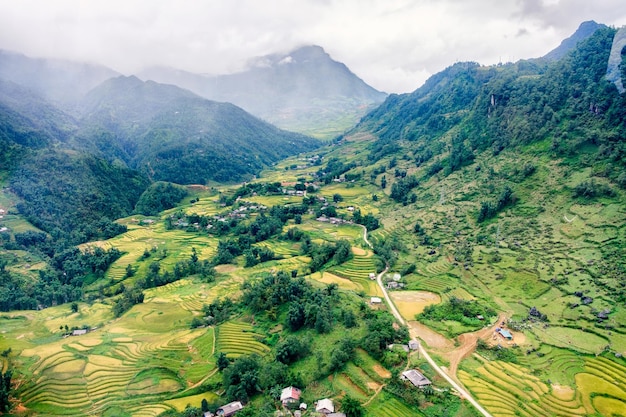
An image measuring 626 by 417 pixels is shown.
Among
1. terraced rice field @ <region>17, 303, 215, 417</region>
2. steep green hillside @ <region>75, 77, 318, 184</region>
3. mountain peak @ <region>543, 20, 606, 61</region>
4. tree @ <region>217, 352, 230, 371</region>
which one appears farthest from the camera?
mountain peak @ <region>543, 20, 606, 61</region>

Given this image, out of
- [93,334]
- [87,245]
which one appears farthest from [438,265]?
[87,245]

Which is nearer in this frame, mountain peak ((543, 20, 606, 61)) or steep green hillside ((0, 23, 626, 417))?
Answer: steep green hillside ((0, 23, 626, 417))

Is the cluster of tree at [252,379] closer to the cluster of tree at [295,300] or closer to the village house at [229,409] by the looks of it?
the village house at [229,409]

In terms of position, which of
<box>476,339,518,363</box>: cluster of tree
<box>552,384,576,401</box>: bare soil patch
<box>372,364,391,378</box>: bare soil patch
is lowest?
<box>372,364,391,378</box>: bare soil patch

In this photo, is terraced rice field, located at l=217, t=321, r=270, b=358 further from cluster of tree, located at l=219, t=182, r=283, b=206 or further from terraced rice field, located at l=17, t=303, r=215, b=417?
cluster of tree, located at l=219, t=182, r=283, b=206

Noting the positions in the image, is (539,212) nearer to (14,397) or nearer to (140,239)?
(14,397)

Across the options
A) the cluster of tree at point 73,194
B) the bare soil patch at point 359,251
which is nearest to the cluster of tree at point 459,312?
the bare soil patch at point 359,251

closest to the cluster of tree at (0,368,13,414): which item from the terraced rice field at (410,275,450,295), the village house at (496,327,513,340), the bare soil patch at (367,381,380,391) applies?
the bare soil patch at (367,381,380,391)
